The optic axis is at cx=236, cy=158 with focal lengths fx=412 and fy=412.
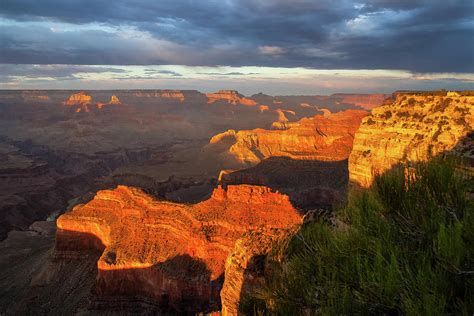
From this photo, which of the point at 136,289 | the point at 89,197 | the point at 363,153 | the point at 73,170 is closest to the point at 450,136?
the point at 363,153

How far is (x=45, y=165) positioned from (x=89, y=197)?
127ft

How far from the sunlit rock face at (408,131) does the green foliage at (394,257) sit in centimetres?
2372

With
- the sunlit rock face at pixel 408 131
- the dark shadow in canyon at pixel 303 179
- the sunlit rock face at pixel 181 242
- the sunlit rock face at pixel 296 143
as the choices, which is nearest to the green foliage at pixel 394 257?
the sunlit rock face at pixel 181 242

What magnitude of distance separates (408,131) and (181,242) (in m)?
23.8

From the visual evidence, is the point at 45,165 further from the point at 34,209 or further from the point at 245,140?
the point at 245,140

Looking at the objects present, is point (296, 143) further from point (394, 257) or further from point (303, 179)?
point (394, 257)

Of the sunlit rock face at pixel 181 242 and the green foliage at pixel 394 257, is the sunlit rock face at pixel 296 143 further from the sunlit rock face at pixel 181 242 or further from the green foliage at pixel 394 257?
the green foliage at pixel 394 257

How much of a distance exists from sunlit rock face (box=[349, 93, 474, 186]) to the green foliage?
934 inches

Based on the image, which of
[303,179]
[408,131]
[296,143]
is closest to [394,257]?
[408,131]

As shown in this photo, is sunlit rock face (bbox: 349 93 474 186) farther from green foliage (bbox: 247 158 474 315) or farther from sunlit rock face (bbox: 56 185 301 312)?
green foliage (bbox: 247 158 474 315)

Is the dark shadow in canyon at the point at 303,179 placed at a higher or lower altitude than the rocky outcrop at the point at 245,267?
lower

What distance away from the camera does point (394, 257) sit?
7.01 metres

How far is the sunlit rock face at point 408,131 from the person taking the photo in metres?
34.8

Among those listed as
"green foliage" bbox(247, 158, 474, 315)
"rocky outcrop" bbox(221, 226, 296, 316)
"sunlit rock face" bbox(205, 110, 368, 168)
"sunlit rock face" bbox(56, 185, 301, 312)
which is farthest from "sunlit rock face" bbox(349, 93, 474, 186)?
"sunlit rock face" bbox(205, 110, 368, 168)
